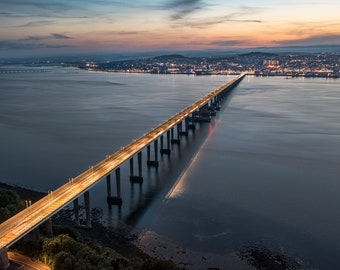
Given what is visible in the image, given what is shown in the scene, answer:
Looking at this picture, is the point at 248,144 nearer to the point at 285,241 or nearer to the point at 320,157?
the point at 320,157

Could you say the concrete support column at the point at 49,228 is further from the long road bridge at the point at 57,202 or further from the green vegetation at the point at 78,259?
the green vegetation at the point at 78,259

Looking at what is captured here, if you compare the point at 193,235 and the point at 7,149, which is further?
the point at 7,149

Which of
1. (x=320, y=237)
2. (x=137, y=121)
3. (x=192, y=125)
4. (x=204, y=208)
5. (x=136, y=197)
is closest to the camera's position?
(x=320, y=237)

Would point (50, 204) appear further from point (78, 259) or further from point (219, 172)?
point (219, 172)

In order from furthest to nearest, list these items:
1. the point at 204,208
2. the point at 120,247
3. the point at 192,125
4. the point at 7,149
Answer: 1. the point at 192,125
2. the point at 7,149
3. the point at 204,208
4. the point at 120,247

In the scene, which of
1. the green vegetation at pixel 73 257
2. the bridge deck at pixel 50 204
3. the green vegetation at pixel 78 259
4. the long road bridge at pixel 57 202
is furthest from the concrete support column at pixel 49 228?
the green vegetation at pixel 78 259

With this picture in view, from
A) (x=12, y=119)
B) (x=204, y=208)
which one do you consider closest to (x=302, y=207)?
(x=204, y=208)
